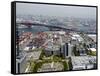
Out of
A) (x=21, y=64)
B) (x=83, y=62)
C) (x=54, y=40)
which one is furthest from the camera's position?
(x=83, y=62)

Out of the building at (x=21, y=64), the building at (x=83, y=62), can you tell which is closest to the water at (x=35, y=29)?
the building at (x=21, y=64)

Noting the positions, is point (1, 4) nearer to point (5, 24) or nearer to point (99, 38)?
point (5, 24)

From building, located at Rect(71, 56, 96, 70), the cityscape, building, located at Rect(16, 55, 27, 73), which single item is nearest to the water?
the cityscape

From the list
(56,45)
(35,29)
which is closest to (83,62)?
(56,45)

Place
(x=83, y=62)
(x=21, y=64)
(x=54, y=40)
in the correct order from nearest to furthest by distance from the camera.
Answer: (x=21, y=64) < (x=54, y=40) < (x=83, y=62)

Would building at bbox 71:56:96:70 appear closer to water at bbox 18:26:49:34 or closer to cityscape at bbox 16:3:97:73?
cityscape at bbox 16:3:97:73

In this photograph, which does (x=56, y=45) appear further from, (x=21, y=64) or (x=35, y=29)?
(x=21, y=64)

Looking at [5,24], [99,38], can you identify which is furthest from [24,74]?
[99,38]

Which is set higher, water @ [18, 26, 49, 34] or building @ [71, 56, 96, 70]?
water @ [18, 26, 49, 34]
